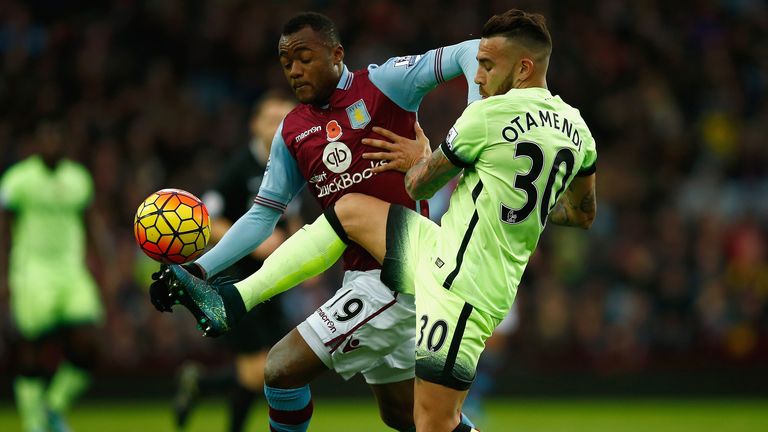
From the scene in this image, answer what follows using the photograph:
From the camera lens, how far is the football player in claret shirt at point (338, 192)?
16.7ft

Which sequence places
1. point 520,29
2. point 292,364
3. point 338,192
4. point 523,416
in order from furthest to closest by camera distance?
1. point 523,416
2. point 338,192
3. point 292,364
4. point 520,29

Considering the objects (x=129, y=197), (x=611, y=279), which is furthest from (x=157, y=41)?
(x=611, y=279)

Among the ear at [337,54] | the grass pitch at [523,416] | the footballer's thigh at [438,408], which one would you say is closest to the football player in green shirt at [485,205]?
the footballer's thigh at [438,408]

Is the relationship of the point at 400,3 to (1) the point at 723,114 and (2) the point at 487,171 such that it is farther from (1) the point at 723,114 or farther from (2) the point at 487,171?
(2) the point at 487,171

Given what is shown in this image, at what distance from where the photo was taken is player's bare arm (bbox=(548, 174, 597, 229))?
4895 millimetres

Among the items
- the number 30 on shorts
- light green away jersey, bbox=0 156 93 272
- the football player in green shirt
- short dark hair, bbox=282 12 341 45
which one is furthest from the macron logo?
light green away jersey, bbox=0 156 93 272

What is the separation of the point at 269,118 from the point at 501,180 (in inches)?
132

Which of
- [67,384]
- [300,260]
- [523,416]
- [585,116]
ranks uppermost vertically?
[300,260]

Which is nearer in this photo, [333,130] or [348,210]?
[348,210]

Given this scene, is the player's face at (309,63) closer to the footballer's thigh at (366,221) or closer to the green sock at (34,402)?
the footballer's thigh at (366,221)

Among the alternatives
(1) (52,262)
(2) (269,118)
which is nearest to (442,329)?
(2) (269,118)

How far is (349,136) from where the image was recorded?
5.21m

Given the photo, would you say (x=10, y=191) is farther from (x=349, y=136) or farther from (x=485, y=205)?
(x=485, y=205)

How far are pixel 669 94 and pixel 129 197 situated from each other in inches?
257
